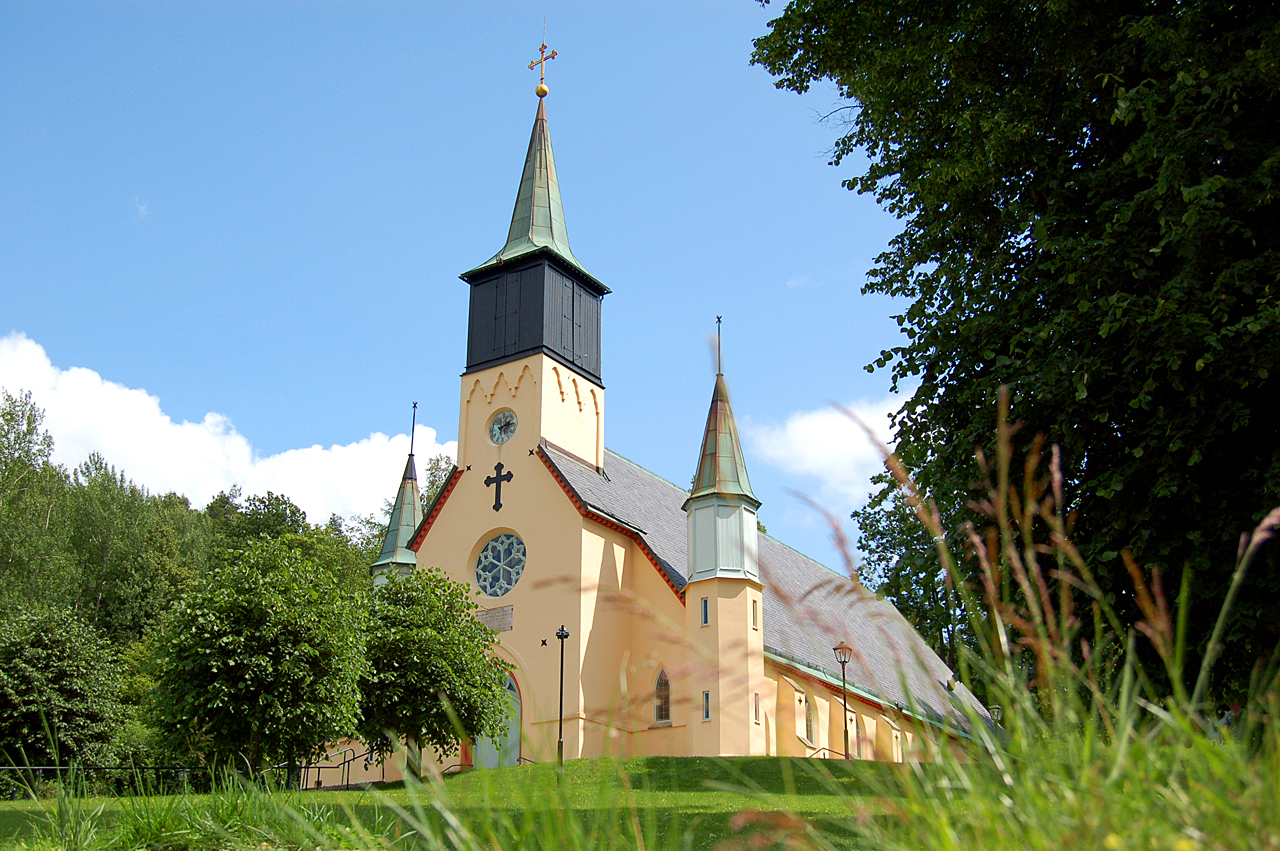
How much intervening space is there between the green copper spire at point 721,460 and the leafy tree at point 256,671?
1162cm

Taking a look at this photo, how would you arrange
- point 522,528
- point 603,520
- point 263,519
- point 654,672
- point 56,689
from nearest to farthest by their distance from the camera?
point 654,672 → point 56,689 → point 603,520 → point 522,528 → point 263,519

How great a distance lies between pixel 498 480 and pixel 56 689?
512 inches

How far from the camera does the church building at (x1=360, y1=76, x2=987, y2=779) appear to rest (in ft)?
92.4

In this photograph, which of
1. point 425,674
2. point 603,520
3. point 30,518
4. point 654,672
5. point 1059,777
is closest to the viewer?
point 1059,777

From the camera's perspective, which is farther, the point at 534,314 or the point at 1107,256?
the point at 534,314

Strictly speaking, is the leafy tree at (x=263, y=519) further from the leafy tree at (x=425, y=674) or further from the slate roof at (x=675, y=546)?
the leafy tree at (x=425, y=674)

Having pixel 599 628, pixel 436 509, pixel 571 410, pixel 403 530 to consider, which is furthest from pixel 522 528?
pixel 403 530

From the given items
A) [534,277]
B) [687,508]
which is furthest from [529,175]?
[687,508]

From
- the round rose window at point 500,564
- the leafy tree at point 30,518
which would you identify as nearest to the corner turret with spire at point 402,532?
the round rose window at point 500,564

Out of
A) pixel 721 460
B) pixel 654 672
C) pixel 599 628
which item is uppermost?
pixel 721 460

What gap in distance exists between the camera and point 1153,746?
260cm

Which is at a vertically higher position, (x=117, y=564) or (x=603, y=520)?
(x=117, y=564)

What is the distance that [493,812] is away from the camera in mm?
5398

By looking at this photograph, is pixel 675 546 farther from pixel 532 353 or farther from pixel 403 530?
pixel 403 530
